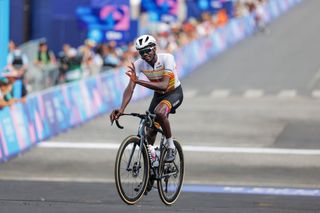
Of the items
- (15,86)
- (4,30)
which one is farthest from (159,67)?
(15,86)

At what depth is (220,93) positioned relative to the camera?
102 ft

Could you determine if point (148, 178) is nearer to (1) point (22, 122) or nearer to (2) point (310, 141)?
(1) point (22, 122)

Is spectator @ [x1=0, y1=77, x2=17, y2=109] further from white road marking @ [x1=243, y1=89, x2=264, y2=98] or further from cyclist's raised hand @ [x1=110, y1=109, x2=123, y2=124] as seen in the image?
white road marking @ [x1=243, y1=89, x2=264, y2=98]

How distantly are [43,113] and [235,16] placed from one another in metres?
26.4

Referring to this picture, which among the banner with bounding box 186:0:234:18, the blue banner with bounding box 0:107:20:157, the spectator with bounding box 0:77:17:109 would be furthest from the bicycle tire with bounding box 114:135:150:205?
the banner with bounding box 186:0:234:18

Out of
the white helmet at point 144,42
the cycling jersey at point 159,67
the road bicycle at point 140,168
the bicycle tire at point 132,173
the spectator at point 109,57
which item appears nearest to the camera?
the bicycle tire at point 132,173

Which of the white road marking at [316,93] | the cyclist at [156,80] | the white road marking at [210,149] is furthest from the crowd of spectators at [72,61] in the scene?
the cyclist at [156,80]

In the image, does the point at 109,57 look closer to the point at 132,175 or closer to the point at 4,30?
the point at 4,30

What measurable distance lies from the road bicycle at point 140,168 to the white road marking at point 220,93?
18.1m

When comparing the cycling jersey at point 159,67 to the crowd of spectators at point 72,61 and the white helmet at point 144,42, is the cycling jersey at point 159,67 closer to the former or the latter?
the white helmet at point 144,42

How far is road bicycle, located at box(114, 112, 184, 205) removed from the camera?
11109mm

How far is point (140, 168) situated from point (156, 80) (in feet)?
3.56

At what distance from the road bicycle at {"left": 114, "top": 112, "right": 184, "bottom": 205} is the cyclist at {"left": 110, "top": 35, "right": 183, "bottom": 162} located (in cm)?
12

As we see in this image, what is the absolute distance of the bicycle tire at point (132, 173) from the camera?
36.1ft
